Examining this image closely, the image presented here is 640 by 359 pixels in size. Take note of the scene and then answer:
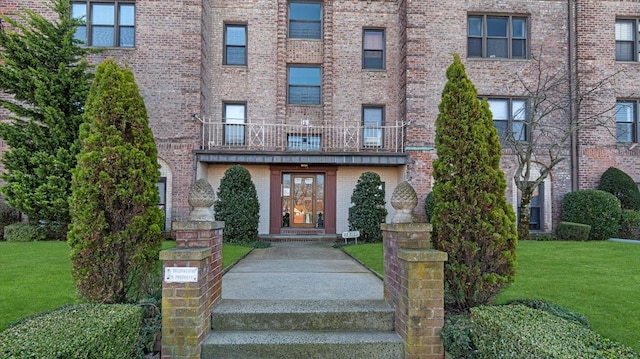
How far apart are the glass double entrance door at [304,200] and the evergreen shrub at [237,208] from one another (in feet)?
7.94

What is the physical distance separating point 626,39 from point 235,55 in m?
13.8

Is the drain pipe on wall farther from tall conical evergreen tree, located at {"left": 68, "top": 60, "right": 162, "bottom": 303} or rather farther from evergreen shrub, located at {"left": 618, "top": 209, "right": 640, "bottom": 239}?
tall conical evergreen tree, located at {"left": 68, "top": 60, "right": 162, "bottom": 303}

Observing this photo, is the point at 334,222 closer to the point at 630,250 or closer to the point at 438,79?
the point at 438,79

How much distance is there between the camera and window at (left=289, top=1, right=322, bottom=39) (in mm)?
14492

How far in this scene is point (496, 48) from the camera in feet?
45.0

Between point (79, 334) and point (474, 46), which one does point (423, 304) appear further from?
point (474, 46)

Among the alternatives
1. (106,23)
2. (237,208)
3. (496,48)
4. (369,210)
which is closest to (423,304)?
(369,210)

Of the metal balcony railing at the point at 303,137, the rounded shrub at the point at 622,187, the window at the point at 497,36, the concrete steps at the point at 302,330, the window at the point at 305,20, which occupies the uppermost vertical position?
the window at the point at 305,20

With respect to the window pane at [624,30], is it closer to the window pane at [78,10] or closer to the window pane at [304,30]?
the window pane at [304,30]

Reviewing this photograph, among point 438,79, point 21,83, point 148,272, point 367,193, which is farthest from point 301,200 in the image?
point 148,272

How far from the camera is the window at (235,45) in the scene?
556 inches

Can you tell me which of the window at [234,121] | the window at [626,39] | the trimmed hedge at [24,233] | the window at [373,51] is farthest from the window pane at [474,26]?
the trimmed hedge at [24,233]

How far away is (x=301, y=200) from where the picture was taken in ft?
46.9

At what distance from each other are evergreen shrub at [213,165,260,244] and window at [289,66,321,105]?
3969mm
